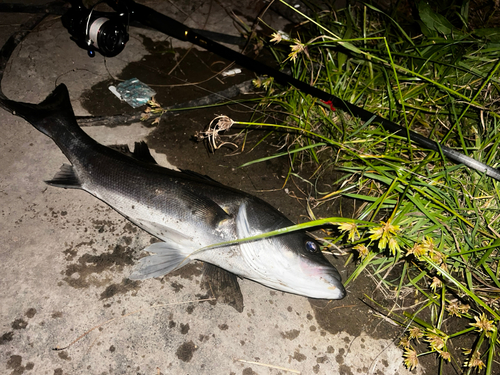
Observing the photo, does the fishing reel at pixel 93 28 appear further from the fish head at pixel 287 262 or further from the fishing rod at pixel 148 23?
the fish head at pixel 287 262

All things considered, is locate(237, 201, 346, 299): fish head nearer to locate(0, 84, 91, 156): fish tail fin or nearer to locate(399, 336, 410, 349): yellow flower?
locate(399, 336, 410, 349): yellow flower

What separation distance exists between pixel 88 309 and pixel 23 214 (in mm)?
997

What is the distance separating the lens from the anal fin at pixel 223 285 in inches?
91.7

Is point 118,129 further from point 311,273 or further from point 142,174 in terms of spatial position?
point 311,273

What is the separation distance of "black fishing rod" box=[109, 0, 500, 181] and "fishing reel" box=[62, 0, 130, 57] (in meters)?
0.32

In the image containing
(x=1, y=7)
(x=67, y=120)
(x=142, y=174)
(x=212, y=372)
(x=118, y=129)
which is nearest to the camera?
(x=212, y=372)

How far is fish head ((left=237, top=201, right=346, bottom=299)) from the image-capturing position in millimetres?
2135

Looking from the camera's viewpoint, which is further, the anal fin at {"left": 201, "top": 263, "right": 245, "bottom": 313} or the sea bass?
the anal fin at {"left": 201, "top": 263, "right": 245, "bottom": 313}

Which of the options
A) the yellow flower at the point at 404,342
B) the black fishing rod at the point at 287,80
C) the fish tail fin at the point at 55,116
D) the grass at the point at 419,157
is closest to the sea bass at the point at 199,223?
the fish tail fin at the point at 55,116

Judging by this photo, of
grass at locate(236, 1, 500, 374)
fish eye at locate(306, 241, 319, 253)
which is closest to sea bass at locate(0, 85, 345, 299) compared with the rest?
fish eye at locate(306, 241, 319, 253)

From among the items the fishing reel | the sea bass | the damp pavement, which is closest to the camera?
the damp pavement

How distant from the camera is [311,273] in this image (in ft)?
7.02

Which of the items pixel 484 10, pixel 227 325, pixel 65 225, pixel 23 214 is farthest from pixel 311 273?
pixel 484 10

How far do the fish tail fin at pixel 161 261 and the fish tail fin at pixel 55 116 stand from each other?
1.15 meters
